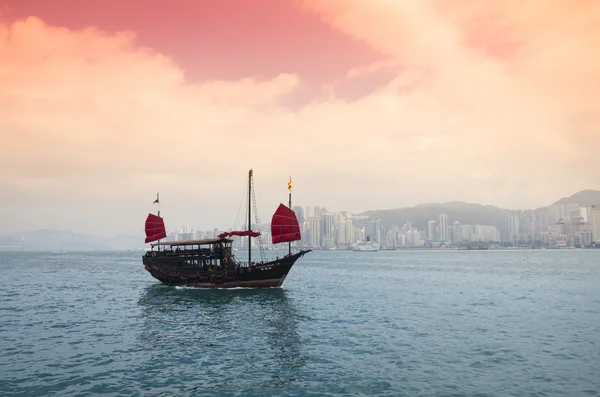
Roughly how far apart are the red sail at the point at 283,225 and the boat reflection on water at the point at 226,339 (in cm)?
833

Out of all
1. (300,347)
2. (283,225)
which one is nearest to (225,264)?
(283,225)

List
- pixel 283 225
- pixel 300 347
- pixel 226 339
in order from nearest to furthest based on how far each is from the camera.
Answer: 1. pixel 300 347
2. pixel 226 339
3. pixel 283 225

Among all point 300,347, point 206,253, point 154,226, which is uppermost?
point 154,226

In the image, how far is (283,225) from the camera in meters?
48.5

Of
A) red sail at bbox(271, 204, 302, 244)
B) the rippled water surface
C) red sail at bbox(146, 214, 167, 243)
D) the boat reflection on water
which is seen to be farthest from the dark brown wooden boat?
red sail at bbox(146, 214, 167, 243)

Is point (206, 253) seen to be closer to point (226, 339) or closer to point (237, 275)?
point (237, 275)

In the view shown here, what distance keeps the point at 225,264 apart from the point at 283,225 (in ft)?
28.6

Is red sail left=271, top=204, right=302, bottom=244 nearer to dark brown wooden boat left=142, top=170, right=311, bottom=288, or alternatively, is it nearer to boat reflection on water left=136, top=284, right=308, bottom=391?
dark brown wooden boat left=142, top=170, right=311, bottom=288

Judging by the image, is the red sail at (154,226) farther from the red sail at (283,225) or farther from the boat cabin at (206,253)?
the red sail at (283,225)

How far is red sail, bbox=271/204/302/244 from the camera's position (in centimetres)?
4825

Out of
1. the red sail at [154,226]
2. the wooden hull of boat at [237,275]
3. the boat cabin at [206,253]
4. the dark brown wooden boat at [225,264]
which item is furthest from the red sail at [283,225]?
the red sail at [154,226]

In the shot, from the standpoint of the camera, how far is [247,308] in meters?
35.6

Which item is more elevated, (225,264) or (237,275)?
(225,264)

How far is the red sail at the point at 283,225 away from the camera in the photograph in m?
48.2
